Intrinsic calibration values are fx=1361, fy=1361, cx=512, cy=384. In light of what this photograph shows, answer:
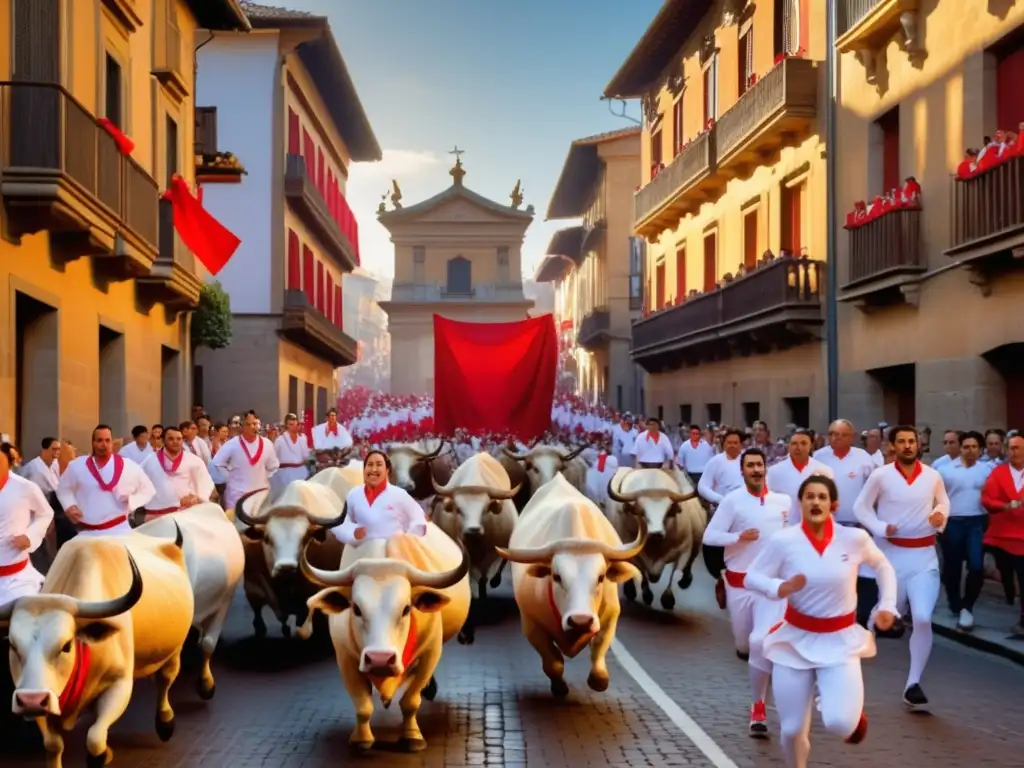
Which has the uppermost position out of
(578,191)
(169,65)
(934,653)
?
(578,191)

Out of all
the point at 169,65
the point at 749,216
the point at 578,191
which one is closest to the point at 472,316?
the point at 578,191

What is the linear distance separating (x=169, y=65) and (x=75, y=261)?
247 inches

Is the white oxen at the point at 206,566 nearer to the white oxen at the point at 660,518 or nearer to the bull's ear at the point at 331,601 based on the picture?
the bull's ear at the point at 331,601

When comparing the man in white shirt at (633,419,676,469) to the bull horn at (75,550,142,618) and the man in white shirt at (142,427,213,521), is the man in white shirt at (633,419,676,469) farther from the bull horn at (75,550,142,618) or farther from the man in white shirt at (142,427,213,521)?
the bull horn at (75,550,142,618)

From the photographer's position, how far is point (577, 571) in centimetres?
911

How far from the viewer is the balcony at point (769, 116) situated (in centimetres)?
2353

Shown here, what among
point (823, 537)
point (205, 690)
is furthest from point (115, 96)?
point (823, 537)

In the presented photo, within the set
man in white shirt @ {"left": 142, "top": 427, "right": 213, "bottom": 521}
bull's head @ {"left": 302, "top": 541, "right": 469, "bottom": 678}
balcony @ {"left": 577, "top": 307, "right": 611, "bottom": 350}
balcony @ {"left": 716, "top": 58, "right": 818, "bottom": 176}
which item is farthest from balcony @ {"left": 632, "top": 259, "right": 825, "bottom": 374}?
bull's head @ {"left": 302, "top": 541, "right": 469, "bottom": 678}

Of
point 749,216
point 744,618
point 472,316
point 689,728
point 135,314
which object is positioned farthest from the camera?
point 472,316

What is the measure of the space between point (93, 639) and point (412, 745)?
6.43ft

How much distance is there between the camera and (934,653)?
11.7 meters

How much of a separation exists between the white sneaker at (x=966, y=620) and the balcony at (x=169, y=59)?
1635 centimetres

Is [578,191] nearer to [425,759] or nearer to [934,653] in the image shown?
[934,653]

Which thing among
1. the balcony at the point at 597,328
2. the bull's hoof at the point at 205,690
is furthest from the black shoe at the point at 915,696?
the balcony at the point at 597,328
